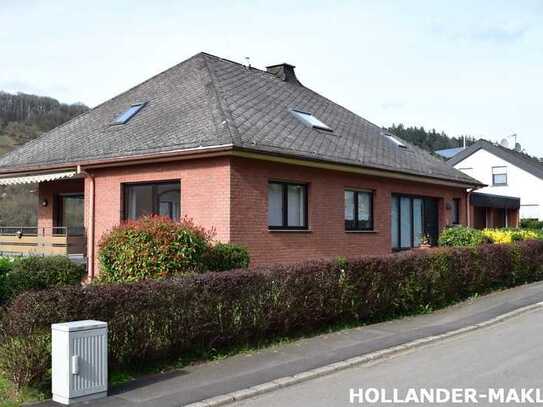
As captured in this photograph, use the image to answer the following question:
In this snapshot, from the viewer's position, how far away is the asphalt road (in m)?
6.73

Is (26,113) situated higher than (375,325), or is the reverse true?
(26,113)

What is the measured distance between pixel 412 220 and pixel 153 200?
9.59 m

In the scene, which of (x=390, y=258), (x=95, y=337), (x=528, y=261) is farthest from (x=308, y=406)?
(x=528, y=261)

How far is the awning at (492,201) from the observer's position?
29.3m

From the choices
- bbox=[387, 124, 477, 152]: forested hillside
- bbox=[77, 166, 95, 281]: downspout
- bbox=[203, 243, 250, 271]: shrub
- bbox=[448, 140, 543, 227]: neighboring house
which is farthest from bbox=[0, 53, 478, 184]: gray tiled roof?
bbox=[387, 124, 477, 152]: forested hillside

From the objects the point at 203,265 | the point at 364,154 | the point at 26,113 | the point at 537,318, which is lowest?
the point at 537,318

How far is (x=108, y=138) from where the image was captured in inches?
669

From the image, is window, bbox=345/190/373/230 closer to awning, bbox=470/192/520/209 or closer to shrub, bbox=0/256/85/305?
shrub, bbox=0/256/85/305

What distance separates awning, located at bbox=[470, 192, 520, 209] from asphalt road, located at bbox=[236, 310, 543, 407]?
1980 centimetres

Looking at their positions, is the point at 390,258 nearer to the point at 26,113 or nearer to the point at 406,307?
the point at 406,307

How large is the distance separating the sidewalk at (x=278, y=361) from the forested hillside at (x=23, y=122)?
71.4 feet

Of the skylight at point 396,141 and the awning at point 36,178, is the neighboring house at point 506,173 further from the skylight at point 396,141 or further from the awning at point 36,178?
the awning at point 36,178

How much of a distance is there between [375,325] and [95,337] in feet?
19.8

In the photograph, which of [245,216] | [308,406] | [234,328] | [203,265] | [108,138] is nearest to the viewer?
[308,406]
